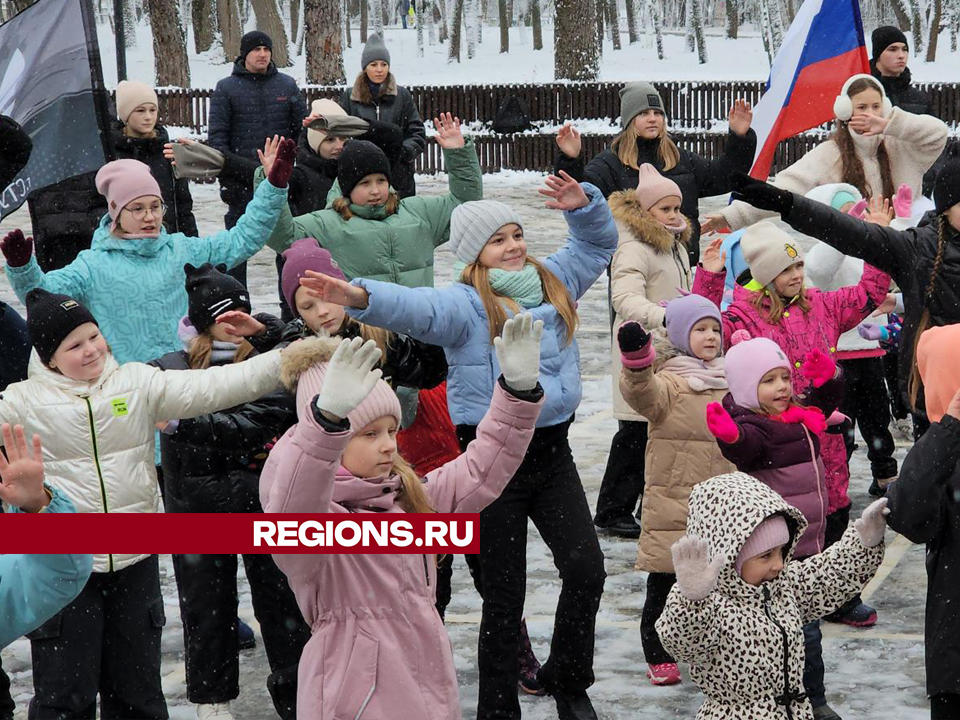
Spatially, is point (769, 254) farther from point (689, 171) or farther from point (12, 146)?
point (12, 146)

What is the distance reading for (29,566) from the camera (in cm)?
350

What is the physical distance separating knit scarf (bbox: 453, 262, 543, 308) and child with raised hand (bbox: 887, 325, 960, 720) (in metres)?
1.51

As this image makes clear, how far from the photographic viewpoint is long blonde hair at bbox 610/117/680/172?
25.9 feet

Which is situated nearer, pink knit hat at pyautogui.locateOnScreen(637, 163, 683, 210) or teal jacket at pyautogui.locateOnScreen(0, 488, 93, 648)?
teal jacket at pyautogui.locateOnScreen(0, 488, 93, 648)

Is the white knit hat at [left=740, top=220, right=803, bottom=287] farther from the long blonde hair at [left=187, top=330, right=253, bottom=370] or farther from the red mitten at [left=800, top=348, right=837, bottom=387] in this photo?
the long blonde hair at [left=187, top=330, right=253, bottom=370]

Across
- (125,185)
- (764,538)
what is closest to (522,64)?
(125,185)

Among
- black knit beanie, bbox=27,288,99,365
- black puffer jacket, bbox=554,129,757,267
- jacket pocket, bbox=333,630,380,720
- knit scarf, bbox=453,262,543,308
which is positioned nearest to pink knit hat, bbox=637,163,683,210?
black puffer jacket, bbox=554,129,757,267

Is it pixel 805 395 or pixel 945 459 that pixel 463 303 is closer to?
pixel 805 395

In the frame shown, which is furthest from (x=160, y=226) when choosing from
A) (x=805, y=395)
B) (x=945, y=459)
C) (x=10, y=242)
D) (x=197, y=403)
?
(x=945, y=459)

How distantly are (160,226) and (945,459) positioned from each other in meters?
3.68

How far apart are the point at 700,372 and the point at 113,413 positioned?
2.23 m

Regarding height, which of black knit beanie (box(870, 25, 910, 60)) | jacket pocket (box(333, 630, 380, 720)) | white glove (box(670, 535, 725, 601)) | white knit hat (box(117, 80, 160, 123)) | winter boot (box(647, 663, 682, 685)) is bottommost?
winter boot (box(647, 663, 682, 685))

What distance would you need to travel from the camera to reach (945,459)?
3.86 m

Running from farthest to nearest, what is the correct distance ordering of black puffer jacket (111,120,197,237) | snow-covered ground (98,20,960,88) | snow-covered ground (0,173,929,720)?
1. snow-covered ground (98,20,960,88)
2. black puffer jacket (111,120,197,237)
3. snow-covered ground (0,173,929,720)
